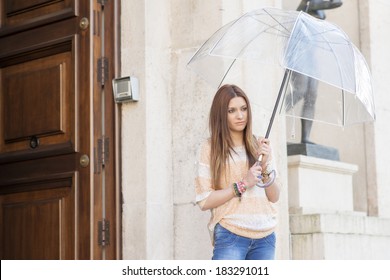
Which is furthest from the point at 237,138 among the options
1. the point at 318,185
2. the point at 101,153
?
the point at 318,185

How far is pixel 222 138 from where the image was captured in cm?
656

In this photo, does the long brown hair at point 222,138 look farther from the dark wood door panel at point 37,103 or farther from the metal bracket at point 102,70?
the dark wood door panel at point 37,103

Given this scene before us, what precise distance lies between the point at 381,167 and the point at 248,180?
12.8ft

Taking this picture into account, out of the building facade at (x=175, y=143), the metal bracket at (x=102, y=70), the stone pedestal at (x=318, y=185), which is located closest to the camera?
the building facade at (x=175, y=143)

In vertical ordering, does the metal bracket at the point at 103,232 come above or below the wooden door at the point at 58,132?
below

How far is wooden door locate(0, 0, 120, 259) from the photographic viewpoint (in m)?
8.04

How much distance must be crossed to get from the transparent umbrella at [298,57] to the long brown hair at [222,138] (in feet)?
0.60

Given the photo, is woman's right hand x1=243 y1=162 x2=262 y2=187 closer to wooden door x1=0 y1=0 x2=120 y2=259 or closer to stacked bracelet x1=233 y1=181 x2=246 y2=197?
stacked bracelet x1=233 y1=181 x2=246 y2=197

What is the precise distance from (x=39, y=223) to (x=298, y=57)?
2853 millimetres

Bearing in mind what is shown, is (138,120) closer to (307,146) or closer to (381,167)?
(307,146)

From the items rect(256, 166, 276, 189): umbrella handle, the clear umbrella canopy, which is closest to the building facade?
the clear umbrella canopy

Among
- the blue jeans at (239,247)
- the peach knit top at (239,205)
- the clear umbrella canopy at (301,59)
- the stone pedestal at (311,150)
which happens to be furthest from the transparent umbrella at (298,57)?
the stone pedestal at (311,150)

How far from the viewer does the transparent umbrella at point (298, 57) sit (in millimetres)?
6375

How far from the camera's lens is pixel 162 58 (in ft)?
26.7
